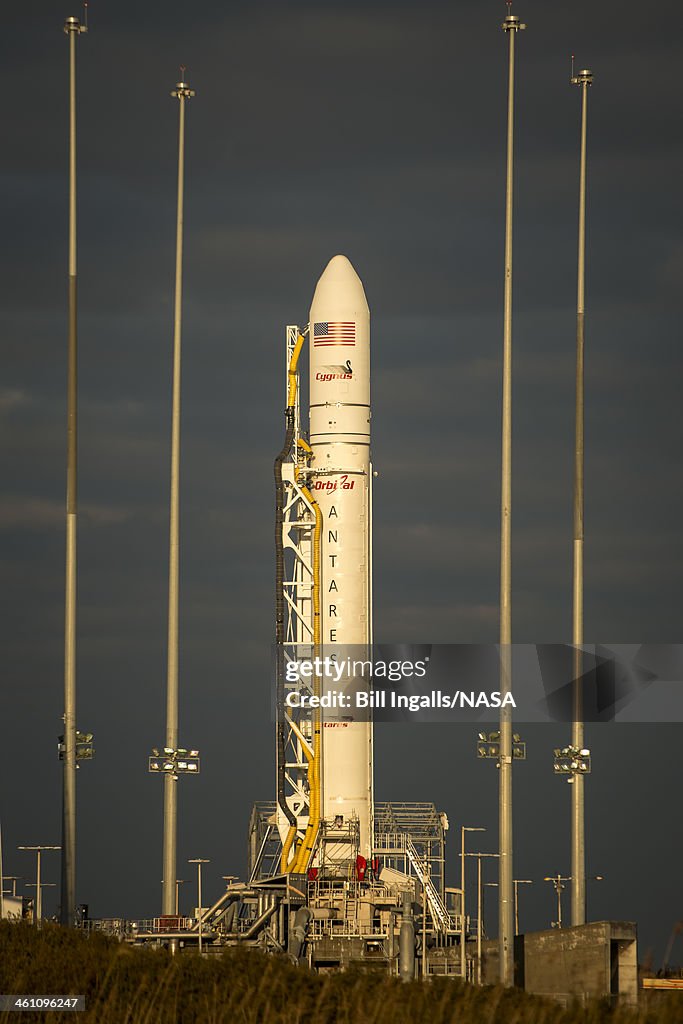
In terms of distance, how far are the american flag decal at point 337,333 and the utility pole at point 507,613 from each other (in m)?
12.8

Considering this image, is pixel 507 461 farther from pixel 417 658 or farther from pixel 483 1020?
pixel 483 1020

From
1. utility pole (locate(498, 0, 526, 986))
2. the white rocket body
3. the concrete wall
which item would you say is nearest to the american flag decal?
the white rocket body

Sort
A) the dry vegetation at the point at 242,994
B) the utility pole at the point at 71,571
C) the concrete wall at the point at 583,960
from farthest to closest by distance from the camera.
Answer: the utility pole at the point at 71,571 < the concrete wall at the point at 583,960 < the dry vegetation at the point at 242,994

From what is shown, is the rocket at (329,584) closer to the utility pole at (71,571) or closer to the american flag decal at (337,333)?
the american flag decal at (337,333)

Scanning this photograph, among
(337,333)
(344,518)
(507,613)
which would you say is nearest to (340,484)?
(344,518)

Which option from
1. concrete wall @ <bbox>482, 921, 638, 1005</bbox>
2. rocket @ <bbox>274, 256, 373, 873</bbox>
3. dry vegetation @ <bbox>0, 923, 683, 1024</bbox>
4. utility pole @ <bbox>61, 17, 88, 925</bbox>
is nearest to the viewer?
dry vegetation @ <bbox>0, 923, 683, 1024</bbox>

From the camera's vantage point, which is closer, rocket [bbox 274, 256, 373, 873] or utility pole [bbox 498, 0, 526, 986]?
utility pole [bbox 498, 0, 526, 986]

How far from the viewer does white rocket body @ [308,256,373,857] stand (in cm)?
7106

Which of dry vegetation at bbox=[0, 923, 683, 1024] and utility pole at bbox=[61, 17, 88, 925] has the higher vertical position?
utility pole at bbox=[61, 17, 88, 925]

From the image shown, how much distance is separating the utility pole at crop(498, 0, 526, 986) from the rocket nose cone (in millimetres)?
12936

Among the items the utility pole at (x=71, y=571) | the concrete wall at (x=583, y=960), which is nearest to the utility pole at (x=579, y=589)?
the concrete wall at (x=583, y=960)

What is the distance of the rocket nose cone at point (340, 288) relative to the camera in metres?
73.6

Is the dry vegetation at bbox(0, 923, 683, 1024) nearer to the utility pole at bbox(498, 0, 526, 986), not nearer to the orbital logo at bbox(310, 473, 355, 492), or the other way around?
the utility pole at bbox(498, 0, 526, 986)

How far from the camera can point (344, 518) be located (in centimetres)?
7194
